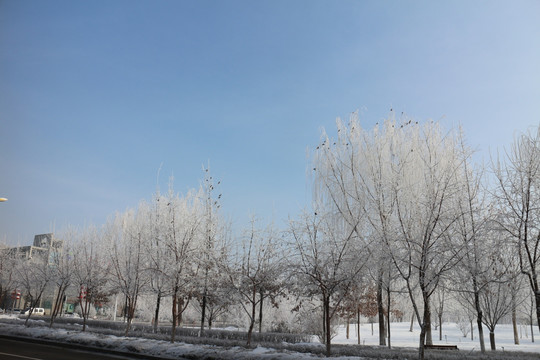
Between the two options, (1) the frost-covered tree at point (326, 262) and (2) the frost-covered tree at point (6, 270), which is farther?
(2) the frost-covered tree at point (6, 270)

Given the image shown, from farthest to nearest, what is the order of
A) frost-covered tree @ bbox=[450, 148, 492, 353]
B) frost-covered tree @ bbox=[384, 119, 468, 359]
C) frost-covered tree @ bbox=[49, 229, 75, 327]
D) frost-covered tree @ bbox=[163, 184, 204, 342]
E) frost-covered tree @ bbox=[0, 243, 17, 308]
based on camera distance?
1. frost-covered tree @ bbox=[0, 243, 17, 308]
2. frost-covered tree @ bbox=[49, 229, 75, 327]
3. frost-covered tree @ bbox=[163, 184, 204, 342]
4. frost-covered tree @ bbox=[450, 148, 492, 353]
5. frost-covered tree @ bbox=[384, 119, 468, 359]

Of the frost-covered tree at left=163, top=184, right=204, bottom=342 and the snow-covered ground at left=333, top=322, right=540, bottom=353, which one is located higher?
the frost-covered tree at left=163, top=184, right=204, bottom=342

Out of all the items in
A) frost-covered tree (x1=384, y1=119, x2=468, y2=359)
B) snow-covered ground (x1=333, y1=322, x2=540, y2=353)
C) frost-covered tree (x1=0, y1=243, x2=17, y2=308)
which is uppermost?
frost-covered tree (x1=384, y1=119, x2=468, y2=359)

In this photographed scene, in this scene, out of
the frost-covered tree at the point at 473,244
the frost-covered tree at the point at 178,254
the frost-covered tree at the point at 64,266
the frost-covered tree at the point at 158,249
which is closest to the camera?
the frost-covered tree at the point at 473,244

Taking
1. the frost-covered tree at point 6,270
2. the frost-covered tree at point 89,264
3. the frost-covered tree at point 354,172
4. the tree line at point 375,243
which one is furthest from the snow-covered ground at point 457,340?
the frost-covered tree at point 6,270

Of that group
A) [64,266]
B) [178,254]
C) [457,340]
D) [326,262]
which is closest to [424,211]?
[326,262]

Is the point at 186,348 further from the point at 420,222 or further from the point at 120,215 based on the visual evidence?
the point at 120,215

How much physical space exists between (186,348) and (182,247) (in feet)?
14.9

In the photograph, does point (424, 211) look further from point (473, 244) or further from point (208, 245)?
point (208, 245)

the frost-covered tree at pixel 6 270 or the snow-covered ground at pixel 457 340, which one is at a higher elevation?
the frost-covered tree at pixel 6 270

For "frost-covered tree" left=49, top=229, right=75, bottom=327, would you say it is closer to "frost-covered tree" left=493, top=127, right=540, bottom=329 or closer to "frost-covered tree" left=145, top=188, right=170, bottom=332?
"frost-covered tree" left=145, top=188, right=170, bottom=332

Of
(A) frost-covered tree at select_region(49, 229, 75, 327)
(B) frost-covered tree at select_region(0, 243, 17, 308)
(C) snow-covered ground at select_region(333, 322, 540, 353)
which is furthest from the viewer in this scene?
(B) frost-covered tree at select_region(0, 243, 17, 308)

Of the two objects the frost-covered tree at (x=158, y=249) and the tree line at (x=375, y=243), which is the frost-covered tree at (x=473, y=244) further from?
the frost-covered tree at (x=158, y=249)

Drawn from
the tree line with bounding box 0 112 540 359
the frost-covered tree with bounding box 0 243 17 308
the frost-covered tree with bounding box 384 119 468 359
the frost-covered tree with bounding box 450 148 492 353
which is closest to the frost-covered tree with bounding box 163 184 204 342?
the tree line with bounding box 0 112 540 359
